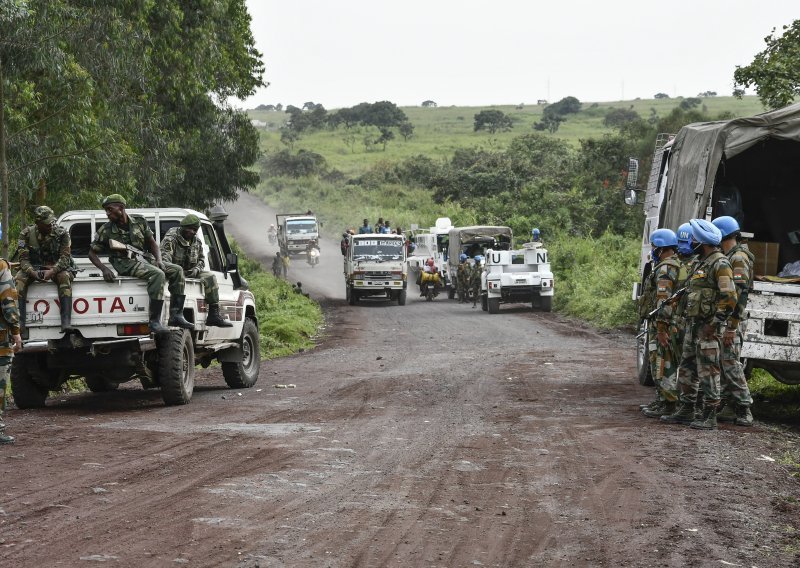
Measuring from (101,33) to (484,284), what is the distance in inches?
565

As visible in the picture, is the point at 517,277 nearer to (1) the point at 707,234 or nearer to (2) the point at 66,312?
(1) the point at 707,234

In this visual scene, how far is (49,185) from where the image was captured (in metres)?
21.0

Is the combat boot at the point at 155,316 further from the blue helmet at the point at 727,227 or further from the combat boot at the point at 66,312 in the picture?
the blue helmet at the point at 727,227

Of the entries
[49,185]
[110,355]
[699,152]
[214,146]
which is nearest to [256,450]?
[110,355]

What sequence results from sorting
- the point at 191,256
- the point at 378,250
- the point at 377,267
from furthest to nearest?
the point at 378,250 < the point at 377,267 < the point at 191,256

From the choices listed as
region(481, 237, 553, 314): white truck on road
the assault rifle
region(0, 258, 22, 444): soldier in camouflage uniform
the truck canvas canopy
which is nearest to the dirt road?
region(0, 258, 22, 444): soldier in camouflage uniform

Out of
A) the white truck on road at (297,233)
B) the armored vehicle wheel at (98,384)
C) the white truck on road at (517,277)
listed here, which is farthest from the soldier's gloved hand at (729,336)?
the white truck on road at (297,233)

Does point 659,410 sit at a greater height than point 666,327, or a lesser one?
lesser

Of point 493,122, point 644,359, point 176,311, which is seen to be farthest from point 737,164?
point 493,122

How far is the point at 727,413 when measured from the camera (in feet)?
36.7

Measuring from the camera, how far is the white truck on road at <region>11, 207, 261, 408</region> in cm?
1141

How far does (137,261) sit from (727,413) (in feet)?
20.6

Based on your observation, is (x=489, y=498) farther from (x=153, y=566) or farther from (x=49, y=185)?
(x=49, y=185)

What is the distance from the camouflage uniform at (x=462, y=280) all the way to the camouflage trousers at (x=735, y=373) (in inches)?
1019
